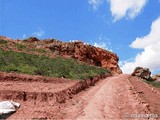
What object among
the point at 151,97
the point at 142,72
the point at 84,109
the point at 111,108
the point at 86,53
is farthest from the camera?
the point at 86,53

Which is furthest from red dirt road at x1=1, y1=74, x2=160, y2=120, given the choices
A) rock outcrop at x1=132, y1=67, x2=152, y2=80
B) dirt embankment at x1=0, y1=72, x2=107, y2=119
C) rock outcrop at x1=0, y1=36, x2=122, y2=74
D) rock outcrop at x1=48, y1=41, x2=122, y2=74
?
rock outcrop at x1=132, y1=67, x2=152, y2=80

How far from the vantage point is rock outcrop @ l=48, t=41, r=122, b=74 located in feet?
206

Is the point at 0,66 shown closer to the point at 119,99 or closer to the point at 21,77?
the point at 21,77

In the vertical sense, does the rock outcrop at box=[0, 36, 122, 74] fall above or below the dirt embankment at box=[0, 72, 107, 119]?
above

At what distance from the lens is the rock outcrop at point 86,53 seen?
206ft

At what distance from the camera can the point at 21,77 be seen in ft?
87.2

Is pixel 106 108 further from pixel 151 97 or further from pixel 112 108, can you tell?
pixel 151 97

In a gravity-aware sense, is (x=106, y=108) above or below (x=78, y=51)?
below

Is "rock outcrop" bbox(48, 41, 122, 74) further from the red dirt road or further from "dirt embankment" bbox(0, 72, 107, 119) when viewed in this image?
the red dirt road

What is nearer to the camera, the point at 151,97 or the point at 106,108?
the point at 106,108

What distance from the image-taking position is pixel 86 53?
72062 millimetres

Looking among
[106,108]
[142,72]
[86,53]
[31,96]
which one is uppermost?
[86,53]

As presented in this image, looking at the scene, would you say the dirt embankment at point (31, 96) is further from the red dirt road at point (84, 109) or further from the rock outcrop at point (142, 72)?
the rock outcrop at point (142, 72)

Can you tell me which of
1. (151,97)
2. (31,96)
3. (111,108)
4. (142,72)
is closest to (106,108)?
(111,108)
